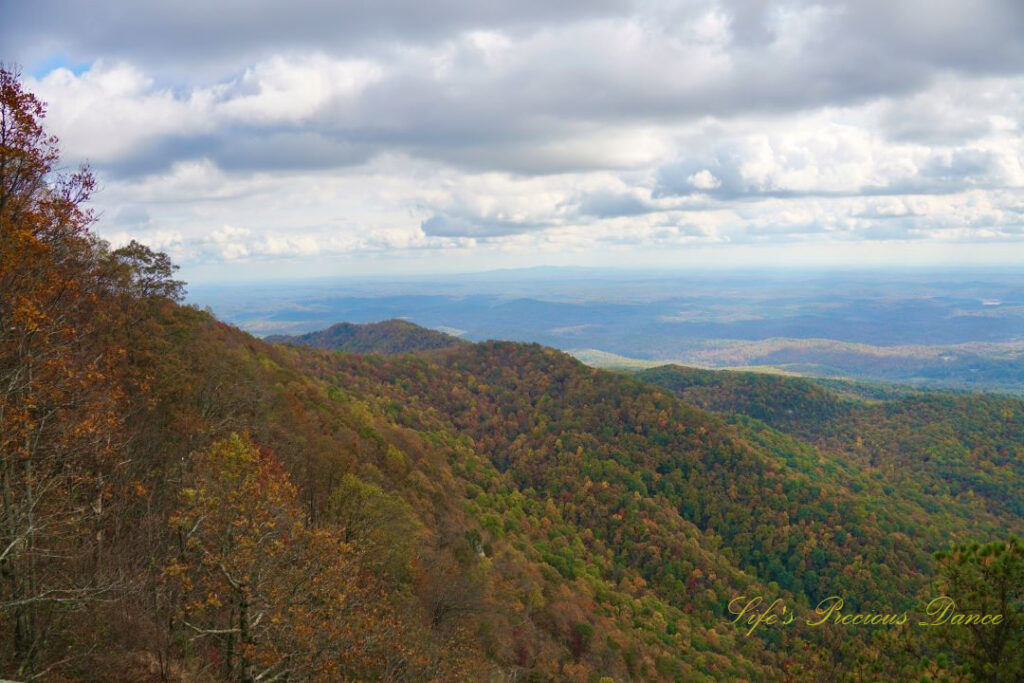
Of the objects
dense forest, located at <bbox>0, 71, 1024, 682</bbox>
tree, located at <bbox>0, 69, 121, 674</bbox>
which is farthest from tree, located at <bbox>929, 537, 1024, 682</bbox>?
tree, located at <bbox>0, 69, 121, 674</bbox>

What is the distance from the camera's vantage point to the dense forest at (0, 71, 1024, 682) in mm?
14328

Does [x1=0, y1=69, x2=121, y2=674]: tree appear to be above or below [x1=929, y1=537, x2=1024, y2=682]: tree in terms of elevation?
above

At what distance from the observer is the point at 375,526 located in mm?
31281

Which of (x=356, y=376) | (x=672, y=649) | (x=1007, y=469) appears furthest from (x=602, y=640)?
(x=1007, y=469)

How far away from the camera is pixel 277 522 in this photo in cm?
1677

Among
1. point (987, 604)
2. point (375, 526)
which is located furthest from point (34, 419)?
point (987, 604)

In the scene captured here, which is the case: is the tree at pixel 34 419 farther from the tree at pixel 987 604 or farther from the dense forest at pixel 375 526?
the tree at pixel 987 604

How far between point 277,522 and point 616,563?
3125 inches

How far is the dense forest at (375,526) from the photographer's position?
47.0 feet

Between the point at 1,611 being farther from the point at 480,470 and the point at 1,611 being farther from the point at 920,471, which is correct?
the point at 920,471

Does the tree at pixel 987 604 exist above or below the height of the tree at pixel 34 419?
below

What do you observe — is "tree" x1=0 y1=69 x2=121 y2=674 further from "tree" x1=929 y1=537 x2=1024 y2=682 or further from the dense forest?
"tree" x1=929 y1=537 x2=1024 y2=682

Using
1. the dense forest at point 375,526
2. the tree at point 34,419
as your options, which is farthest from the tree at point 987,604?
the tree at point 34,419

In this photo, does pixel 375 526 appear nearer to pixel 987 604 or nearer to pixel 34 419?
pixel 34 419
